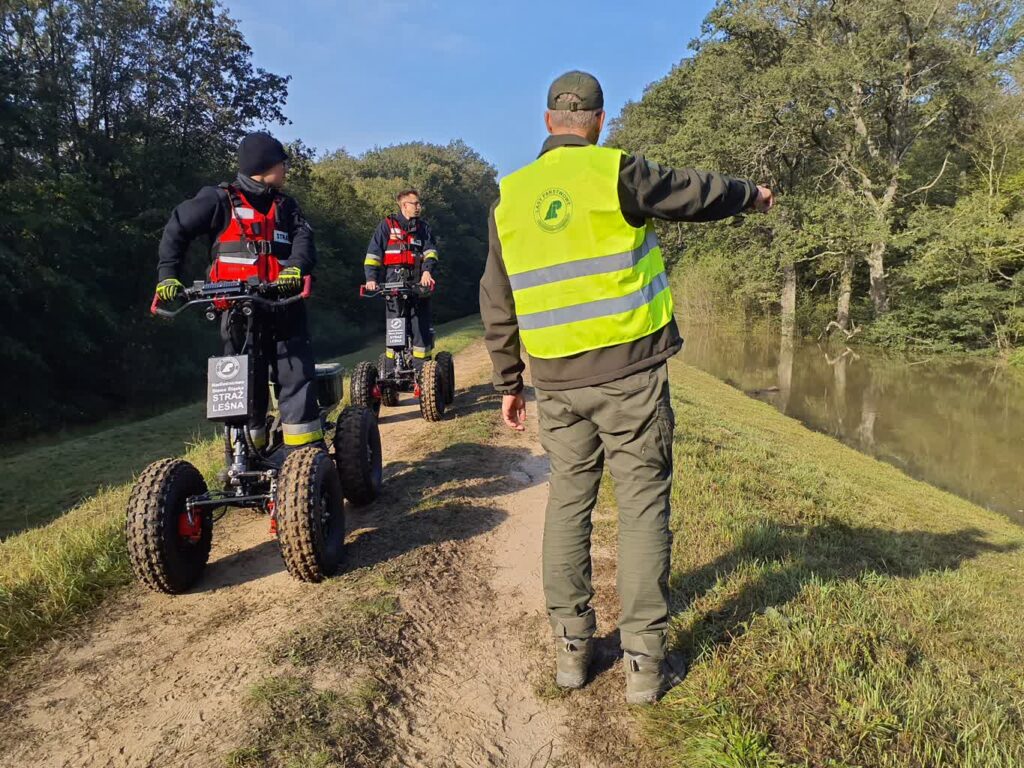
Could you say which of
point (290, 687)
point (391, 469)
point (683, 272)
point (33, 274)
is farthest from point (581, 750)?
point (683, 272)

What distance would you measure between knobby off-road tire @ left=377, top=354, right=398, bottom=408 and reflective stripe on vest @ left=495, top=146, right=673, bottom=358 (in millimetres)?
5866

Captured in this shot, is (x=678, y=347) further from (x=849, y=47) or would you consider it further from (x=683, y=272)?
(x=683, y=272)

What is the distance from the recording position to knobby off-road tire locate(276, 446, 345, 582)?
3.24 metres

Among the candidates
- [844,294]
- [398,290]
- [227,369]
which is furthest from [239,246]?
[844,294]

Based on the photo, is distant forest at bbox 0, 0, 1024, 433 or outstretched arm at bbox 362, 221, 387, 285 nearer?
outstretched arm at bbox 362, 221, 387, 285

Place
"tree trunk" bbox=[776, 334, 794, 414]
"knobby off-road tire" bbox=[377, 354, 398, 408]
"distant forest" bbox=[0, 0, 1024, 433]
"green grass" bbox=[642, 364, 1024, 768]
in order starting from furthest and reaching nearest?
1. "tree trunk" bbox=[776, 334, 794, 414]
2. "distant forest" bbox=[0, 0, 1024, 433]
3. "knobby off-road tire" bbox=[377, 354, 398, 408]
4. "green grass" bbox=[642, 364, 1024, 768]

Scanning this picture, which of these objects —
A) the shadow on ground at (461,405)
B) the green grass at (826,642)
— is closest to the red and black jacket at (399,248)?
the shadow on ground at (461,405)

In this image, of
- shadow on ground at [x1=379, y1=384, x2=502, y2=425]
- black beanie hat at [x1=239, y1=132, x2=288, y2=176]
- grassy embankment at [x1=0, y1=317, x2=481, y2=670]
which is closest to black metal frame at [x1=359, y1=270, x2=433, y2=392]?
shadow on ground at [x1=379, y1=384, x2=502, y2=425]

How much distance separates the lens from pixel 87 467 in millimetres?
9281

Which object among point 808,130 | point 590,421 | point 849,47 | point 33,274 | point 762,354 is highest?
point 849,47

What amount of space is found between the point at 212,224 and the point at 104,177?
71.0 feet

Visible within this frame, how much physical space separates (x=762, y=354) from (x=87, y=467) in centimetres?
2384

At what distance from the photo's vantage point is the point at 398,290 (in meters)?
7.57

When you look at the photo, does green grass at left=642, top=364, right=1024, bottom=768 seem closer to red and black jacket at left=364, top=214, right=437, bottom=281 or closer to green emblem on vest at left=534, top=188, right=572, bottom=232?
green emblem on vest at left=534, top=188, right=572, bottom=232
